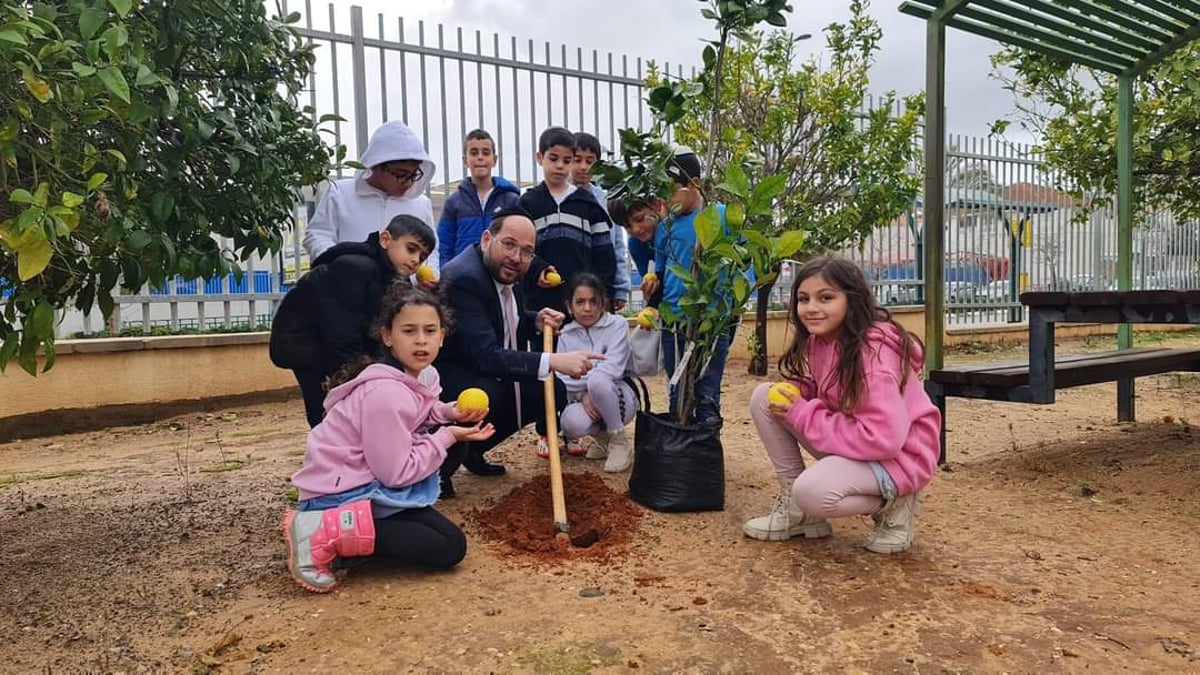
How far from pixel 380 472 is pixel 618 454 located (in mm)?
1674

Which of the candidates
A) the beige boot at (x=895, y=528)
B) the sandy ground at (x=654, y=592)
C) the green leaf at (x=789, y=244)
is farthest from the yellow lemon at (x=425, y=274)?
the beige boot at (x=895, y=528)

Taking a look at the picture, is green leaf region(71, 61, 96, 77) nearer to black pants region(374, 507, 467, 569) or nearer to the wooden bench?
black pants region(374, 507, 467, 569)

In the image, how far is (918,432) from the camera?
9.09ft

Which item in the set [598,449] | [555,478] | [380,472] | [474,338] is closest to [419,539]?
[380,472]

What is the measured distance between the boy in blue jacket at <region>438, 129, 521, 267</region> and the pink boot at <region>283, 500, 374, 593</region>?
2523mm

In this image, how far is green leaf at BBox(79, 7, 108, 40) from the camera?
181 centimetres

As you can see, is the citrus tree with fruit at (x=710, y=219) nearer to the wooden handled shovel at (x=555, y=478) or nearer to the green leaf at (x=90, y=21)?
the wooden handled shovel at (x=555, y=478)

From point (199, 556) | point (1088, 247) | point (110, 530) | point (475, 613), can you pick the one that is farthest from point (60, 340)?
point (1088, 247)

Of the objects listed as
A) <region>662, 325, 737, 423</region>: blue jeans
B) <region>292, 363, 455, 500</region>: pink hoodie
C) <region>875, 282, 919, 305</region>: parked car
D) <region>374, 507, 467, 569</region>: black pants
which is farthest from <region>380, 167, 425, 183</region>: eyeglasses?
<region>875, 282, 919, 305</region>: parked car

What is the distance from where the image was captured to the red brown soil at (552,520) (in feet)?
9.59

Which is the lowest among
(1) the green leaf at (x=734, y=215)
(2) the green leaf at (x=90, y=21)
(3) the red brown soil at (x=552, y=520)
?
(3) the red brown soil at (x=552, y=520)

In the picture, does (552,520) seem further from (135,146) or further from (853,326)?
(135,146)

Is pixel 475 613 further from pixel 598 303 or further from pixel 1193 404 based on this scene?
pixel 1193 404

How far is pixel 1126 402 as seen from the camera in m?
5.36
